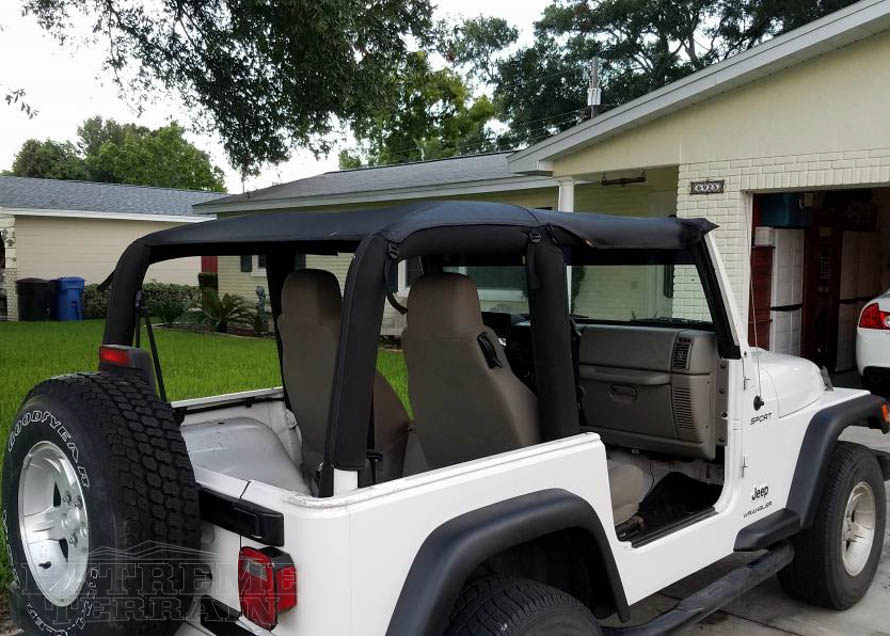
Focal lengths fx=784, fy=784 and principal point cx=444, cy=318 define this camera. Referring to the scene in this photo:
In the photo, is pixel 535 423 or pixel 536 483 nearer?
pixel 536 483

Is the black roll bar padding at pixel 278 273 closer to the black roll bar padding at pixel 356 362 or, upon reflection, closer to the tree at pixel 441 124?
the black roll bar padding at pixel 356 362

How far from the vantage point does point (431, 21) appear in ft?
39.8

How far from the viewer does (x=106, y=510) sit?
7.14 ft

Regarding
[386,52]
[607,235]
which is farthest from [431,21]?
[607,235]

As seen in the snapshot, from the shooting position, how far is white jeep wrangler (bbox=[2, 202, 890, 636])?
2098mm

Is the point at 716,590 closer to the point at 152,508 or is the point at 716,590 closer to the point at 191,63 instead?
the point at 152,508

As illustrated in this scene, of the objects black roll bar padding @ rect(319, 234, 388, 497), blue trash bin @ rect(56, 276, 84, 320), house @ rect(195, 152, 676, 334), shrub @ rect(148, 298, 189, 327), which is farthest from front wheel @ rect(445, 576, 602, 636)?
blue trash bin @ rect(56, 276, 84, 320)

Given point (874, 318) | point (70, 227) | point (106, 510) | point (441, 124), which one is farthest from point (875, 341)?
point (441, 124)

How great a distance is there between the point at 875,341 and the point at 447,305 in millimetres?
7351

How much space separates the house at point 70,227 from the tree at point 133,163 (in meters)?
31.6

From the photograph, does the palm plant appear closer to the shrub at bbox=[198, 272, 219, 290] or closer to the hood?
the shrub at bbox=[198, 272, 219, 290]

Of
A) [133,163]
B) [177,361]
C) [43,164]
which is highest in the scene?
[133,163]

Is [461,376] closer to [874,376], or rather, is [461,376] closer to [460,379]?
[460,379]

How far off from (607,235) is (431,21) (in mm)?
10340
